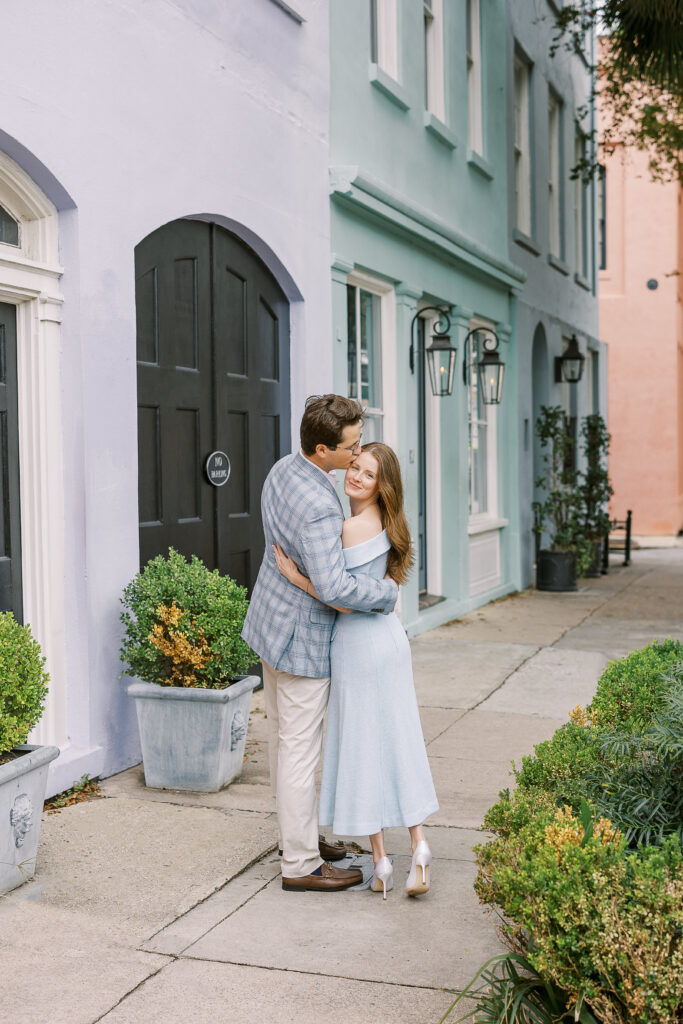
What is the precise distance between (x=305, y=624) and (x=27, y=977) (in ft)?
4.86

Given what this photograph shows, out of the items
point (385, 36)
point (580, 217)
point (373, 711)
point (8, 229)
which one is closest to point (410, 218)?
point (385, 36)

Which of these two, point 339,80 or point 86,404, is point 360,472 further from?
point 339,80

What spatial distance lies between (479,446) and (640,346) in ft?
38.6

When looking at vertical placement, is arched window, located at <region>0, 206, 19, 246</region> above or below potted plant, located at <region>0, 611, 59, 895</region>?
above

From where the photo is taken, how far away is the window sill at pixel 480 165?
11806mm

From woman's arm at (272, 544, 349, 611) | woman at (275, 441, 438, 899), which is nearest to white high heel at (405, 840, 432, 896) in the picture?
woman at (275, 441, 438, 899)

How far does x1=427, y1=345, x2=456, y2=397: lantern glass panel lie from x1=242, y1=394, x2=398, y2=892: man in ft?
20.7

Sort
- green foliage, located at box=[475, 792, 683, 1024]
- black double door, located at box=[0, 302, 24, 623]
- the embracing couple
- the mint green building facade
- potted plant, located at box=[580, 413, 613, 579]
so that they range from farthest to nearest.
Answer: potted plant, located at box=[580, 413, 613, 579]
the mint green building facade
black double door, located at box=[0, 302, 24, 623]
the embracing couple
green foliage, located at box=[475, 792, 683, 1024]

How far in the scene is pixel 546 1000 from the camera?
120 inches

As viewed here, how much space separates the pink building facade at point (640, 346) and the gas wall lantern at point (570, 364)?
7.77 metres

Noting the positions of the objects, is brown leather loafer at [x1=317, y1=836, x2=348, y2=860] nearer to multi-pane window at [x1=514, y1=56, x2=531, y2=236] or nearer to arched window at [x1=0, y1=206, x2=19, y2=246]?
arched window at [x1=0, y1=206, x2=19, y2=246]

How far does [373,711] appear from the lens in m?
4.21

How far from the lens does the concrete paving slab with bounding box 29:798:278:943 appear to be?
4.12 m

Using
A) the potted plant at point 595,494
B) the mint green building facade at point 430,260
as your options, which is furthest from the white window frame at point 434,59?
the potted plant at point 595,494
